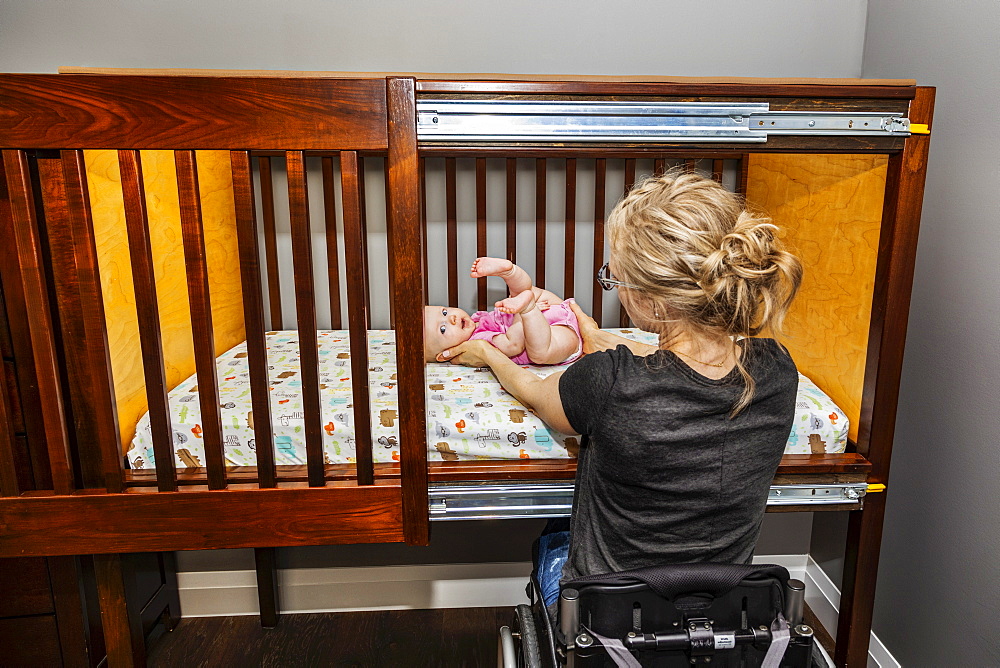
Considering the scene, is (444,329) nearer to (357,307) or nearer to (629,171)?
(357,307)

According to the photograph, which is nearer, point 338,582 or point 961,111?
point 961,111

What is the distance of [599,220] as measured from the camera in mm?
2059

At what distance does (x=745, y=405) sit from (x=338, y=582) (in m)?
1.50

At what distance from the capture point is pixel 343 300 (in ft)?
7.13

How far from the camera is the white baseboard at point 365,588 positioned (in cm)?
199

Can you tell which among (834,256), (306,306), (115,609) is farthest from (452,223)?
(115,609)

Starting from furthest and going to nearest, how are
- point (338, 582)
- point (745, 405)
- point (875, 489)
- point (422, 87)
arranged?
point (338, 582) < point (875, 489) < point (422, 87) < point (745, 405)

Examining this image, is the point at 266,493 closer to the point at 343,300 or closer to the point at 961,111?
the point at 343,300

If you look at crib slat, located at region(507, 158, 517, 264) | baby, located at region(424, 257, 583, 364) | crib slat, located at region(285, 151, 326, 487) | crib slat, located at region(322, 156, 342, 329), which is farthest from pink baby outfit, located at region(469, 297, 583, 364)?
crib slat, located at region(285, 151, 326, 487)

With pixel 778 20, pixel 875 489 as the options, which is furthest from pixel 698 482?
pixel 778 20

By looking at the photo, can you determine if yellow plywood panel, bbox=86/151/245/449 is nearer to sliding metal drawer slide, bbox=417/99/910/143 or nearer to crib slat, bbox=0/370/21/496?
crib slat, bbox=0/370/21/496

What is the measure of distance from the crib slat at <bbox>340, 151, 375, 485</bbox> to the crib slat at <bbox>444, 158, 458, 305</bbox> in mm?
838

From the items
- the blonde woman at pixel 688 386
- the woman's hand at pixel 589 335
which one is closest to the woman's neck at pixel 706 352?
the blonde woman at pixel 688 386

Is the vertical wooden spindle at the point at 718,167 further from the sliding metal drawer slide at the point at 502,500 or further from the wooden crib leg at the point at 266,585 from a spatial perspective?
the wooden crib leg at the point at 266,585
